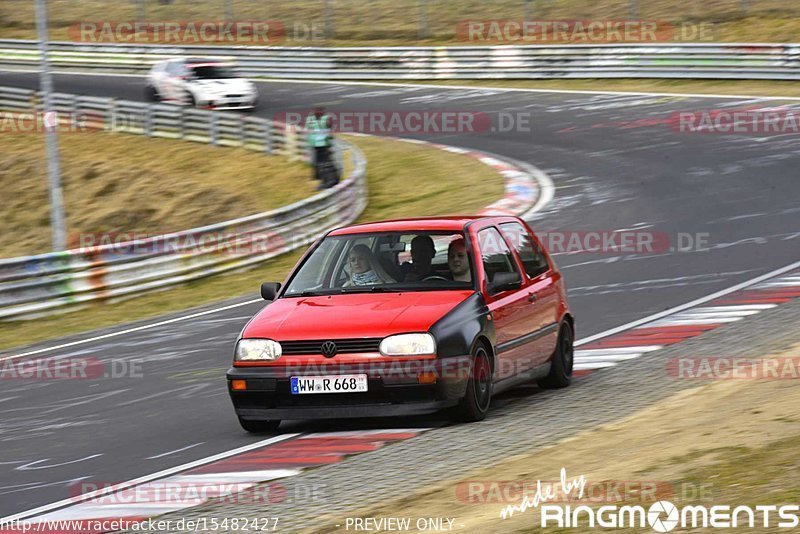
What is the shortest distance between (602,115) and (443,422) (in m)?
23.9

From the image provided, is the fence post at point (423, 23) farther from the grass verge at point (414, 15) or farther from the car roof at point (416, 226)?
the car roof at point (416, 226)

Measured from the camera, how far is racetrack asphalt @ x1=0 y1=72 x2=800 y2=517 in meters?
9.26

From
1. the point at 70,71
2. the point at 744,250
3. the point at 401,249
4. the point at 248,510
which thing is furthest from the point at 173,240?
the point at 70,71

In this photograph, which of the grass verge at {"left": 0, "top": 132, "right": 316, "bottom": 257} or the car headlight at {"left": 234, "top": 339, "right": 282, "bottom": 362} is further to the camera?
the grass verge at {"left": 0, "top": 132, "right": 316, "bottom": 257}

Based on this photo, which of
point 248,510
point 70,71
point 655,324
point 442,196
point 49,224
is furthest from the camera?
point 70,71

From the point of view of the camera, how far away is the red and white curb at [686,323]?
1180cm

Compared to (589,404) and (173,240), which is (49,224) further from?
(589,404)

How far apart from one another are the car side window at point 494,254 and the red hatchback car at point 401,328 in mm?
11

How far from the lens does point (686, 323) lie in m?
13.0

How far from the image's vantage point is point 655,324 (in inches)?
518
